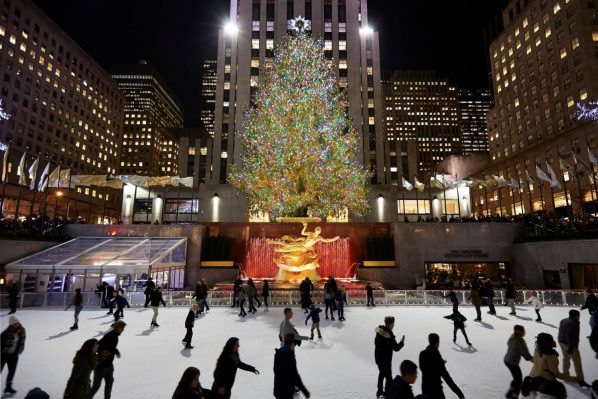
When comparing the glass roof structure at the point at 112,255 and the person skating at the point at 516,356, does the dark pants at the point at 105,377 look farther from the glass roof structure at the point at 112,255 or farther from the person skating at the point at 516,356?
the glass roof structure at the point at 112,255

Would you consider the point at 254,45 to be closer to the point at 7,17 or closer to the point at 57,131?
the point at 7,17

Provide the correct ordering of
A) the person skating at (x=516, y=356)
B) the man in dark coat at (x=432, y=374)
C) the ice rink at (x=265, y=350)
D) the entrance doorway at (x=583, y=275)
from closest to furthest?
the man in dark coat at (x=432, y=374), the person skating at (x=516, y=356), the ice rink at (x=265, y=350), the entrance doorway at (x=583, y=275)

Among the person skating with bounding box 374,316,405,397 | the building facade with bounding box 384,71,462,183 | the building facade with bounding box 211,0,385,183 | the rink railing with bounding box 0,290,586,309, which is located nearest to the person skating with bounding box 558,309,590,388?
the person skating with bounding box 374,316,405,397

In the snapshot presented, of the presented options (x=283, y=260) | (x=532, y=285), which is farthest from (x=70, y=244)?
(x=532, y=285)

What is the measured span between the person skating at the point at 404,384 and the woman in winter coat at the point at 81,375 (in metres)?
4.49

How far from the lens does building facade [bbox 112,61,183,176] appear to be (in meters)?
146

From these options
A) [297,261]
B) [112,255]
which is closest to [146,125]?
[112,255]

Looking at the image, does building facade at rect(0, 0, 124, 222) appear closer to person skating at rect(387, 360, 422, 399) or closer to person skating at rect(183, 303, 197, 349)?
person skating at rect(183, 303, 197, 349)

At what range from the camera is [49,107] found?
78.6m

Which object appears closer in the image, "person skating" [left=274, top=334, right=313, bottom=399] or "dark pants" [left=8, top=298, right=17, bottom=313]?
"person skating" [left=274, top=334, right=313, bottom=399]

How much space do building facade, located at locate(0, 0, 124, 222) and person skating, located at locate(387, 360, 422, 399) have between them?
56800 millimetres

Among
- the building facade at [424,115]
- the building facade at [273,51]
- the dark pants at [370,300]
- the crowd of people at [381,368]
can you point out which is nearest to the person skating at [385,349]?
the crowd of people at [381,368]

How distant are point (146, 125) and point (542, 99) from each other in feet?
460

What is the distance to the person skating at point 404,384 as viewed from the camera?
420 centimetres
